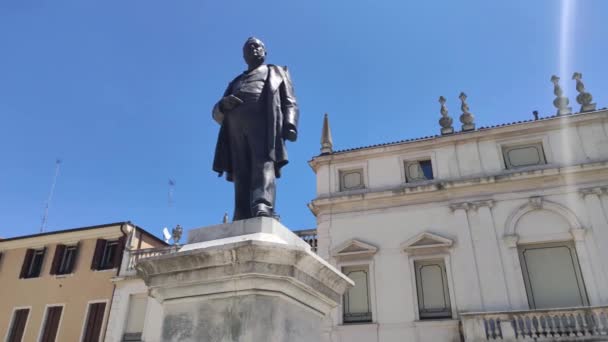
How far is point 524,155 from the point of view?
60.0 feet

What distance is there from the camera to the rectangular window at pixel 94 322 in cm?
2023

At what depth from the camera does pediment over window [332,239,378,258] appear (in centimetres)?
1780

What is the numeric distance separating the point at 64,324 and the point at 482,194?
62.0 ft

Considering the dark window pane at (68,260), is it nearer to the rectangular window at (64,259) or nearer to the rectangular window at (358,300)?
the rectangular window at (64,259)

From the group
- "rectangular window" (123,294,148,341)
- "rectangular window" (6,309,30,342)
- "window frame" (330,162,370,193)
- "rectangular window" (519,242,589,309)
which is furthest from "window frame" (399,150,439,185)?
"rectangular window" (6,309,30,342)

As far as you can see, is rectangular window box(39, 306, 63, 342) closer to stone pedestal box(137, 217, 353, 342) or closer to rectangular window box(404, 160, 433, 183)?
rectangular window box(404, 160, 433, 183)

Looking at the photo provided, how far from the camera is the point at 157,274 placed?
12.9ft

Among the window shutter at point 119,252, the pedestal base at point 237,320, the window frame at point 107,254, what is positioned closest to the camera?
the pedestal base at point 237,320

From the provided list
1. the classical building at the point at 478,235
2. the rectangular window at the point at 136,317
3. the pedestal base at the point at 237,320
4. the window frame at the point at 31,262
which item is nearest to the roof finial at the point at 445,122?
the classical building at the point at 478,235

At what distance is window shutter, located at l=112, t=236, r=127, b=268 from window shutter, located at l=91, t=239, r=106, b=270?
0.79m

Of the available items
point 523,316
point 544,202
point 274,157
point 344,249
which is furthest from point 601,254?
point 274,157

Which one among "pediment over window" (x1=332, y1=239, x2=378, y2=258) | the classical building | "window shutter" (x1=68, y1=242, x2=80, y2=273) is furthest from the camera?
"window shutter" (x1=68, y1=242, x2=80, y2=273)

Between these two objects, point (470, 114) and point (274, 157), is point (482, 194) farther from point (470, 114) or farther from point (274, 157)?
point (274, 157)

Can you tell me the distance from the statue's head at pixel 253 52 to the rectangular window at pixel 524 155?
608 inches
